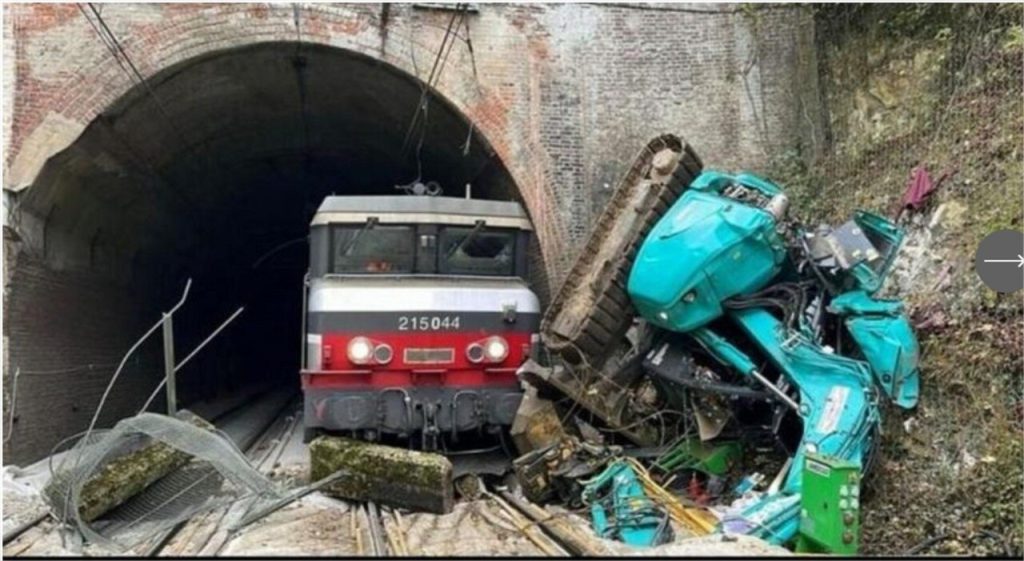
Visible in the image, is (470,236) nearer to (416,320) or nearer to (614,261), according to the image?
(416,320)

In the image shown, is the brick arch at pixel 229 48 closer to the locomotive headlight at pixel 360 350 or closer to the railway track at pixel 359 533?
the locomotive headlight at pixel 360 350

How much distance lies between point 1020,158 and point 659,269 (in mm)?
3060

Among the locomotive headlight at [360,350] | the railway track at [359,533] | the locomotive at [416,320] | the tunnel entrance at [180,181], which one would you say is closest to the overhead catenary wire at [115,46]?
the tunnel entrance at [180,181]

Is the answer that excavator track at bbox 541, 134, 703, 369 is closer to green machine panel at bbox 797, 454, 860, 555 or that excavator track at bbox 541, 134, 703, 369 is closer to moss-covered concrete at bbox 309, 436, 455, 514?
moss-covered concrete at bbox 309, 436, 455, 514

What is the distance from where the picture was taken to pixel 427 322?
7.98 m

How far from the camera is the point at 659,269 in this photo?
275 inches

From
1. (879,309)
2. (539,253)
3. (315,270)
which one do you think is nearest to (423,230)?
(315,270)

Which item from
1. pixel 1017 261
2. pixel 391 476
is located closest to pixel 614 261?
pixel 391 476

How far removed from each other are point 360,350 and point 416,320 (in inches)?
23.8

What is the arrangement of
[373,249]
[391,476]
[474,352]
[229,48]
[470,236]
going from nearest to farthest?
1. [391,476]
2. [474,352]
3. [373,249]
4. [470,236]
5. [229,48]

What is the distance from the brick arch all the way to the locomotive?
1982 millimetres

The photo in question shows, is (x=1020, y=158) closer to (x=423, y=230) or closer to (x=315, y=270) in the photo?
(x=423, y=230)

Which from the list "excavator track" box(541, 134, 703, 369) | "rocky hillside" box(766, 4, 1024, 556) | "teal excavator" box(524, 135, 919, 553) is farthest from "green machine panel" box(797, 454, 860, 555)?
"excavator track" box(541, 134, 703, 369)

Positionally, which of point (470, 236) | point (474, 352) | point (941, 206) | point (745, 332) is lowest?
point (474, 352)
